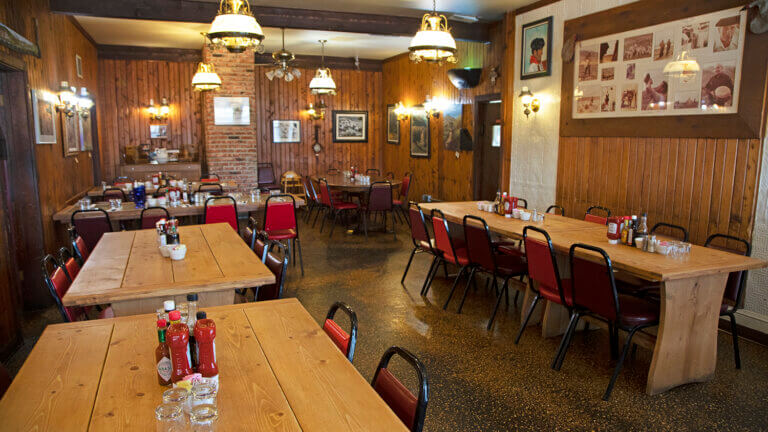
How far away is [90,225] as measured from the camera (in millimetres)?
4848

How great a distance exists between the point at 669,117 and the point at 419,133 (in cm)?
576

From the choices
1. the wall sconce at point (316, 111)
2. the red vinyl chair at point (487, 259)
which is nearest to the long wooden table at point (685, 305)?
the red vinyl chair at point (487, 259)

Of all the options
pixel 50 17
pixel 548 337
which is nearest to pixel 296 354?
pixel 548 337

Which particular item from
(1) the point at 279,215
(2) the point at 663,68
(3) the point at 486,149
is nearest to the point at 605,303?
(2) the point at 663,68

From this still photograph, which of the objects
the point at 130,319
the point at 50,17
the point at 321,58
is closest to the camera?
the point at 130,319

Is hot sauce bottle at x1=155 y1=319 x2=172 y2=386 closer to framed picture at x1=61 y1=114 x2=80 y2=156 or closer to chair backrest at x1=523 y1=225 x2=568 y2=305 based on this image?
chair backrest at x1=523 y1=225 x2=568 y2=305

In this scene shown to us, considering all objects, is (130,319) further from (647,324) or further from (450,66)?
(450,66)

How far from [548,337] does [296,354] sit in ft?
8.70

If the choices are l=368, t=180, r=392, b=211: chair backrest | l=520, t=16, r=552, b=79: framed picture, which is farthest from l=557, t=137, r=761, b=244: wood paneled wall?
l=368, t=180, r=392, b=211: chair backrest

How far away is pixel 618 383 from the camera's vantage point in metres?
3.22

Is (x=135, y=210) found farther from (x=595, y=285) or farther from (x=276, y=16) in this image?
(x=595, y=285)

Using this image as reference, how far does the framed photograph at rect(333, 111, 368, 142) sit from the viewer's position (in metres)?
11.7

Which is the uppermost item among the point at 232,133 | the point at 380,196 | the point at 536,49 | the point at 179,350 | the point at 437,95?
the point at 536,49

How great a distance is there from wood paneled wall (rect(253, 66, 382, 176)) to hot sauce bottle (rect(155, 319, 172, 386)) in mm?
9764
